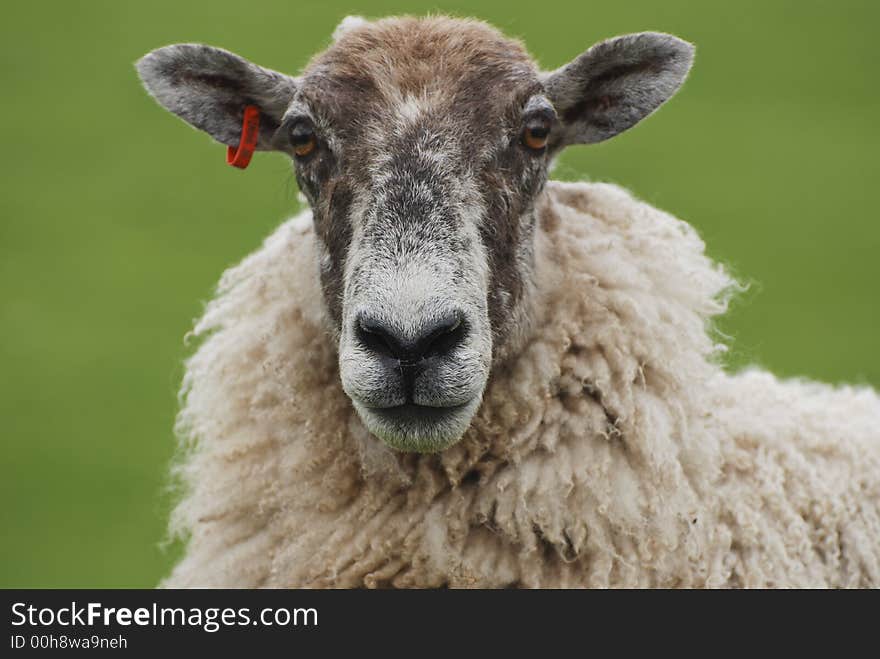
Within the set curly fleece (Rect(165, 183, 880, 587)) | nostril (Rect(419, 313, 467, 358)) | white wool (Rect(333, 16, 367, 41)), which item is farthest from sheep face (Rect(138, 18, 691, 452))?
curly fleece (Rect(165, 183, 880, 587))

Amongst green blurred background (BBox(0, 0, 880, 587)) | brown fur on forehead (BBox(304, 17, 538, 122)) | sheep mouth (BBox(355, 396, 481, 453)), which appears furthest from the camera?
green blurred background (BBox(0, 0, 880, 587))

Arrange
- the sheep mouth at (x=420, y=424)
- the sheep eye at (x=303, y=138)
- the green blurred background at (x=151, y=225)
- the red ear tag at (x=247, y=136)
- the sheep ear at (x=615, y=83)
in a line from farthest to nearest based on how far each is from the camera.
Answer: the green blurred background at (x=151, y=225) < the red ear tag at (x=247, y=136) < the sheep ear at (x=615, y=83) < the sheep eye at (x=303, y=138) < the sheep mouth at (x=420, y=424)

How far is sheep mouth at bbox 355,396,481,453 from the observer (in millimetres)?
3377

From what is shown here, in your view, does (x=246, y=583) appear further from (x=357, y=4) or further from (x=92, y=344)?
(x=357, y=4)

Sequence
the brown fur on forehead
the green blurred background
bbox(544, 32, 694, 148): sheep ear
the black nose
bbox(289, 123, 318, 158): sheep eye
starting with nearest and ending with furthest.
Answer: the black nose → the brown fur on forehead → bbox(289, 123, 318, 158): sheep eye → bbox(544, 32, 694, 148): sheep ear → the green blurred background

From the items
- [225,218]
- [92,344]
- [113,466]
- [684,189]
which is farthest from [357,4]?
[113,466]

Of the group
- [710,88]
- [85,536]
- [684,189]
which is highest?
[710,88]

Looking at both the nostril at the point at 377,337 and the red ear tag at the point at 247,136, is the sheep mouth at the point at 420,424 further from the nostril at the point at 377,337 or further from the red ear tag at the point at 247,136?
the red ear tag at the point at 247,136

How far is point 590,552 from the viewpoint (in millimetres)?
3697

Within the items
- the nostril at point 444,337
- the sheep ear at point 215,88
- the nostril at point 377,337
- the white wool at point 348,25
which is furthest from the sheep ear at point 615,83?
the nostril at point 377,337

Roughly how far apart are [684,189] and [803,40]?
616cm

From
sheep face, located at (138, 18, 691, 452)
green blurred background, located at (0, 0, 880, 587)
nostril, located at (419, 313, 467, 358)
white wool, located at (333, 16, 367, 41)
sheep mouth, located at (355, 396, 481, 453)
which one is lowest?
sheep mouth, located at (355, 396, 481, 453)

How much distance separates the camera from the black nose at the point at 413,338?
10.6ft

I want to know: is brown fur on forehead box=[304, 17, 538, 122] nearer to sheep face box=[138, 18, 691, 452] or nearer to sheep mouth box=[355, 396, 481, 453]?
sheep face box=[138, 18, 691, 452]
